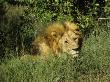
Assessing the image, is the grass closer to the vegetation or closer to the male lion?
the vegetation

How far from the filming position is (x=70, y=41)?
552 centimetres

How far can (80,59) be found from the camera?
196 inches

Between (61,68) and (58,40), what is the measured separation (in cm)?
105

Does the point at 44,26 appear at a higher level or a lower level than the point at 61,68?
higher

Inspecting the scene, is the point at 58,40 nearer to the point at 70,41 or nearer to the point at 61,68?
the point at 70,41

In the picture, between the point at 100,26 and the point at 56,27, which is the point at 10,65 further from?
the point at 100,26

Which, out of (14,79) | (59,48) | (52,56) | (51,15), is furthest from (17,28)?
(14,79)

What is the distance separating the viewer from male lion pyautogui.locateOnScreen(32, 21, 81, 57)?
5473mm

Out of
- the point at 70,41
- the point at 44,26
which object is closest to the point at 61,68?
the point at 70,41

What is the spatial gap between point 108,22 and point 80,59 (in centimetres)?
243

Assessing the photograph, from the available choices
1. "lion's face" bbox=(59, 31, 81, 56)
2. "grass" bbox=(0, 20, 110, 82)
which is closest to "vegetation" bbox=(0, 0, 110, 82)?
"grass" bbox=(0, 20, 110, 82)

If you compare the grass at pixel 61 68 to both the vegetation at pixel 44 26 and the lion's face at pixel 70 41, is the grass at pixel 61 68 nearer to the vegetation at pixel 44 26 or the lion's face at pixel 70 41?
the vegetation at pixel 44 26

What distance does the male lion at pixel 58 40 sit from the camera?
18.0 feet

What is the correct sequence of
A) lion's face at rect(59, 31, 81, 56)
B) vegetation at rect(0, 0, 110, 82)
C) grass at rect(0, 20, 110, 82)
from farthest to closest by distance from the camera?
1. lion's face at rect(59, 31, 81, 56)
2. vegetation at rect(0, 0, 110, 82)
3. grass at rect(0, 20, 110, 82)
